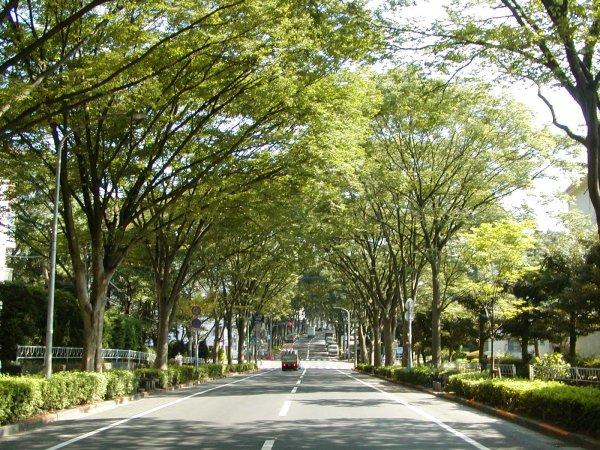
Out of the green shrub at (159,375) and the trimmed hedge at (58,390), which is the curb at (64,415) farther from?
the green shrub at (159,375)

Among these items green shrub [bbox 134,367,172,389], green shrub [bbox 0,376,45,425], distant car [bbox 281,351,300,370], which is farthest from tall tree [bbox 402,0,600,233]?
distant car [bbox 281,351,300,370]

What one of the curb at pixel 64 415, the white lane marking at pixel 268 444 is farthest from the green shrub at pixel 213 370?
the white lane marking at pixel 268 444

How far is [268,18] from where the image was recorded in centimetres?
1183

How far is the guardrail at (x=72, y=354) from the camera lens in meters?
25.5

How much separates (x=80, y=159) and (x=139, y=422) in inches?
334

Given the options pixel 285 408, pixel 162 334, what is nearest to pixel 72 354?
pixel 162 334

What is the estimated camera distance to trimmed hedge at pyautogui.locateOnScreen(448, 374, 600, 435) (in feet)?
34.1

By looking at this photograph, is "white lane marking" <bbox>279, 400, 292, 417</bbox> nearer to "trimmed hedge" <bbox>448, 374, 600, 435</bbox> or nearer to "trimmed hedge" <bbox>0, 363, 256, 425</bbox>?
"trimmed hedge" <bbox>0, 363, 256, 425</bbox>

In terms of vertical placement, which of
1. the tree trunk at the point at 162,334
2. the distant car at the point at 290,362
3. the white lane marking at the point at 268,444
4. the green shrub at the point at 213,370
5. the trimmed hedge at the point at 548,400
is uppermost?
the tree trunk at the point at 162,334

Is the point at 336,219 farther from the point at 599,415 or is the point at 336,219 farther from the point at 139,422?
the point at 599,415

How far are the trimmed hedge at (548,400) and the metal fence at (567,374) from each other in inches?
158

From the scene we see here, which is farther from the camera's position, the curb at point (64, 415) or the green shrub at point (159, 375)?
the green shrub at point (159, 375)

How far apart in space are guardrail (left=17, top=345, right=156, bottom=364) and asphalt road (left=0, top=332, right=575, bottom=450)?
9.88 m

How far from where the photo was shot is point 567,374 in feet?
67.3
